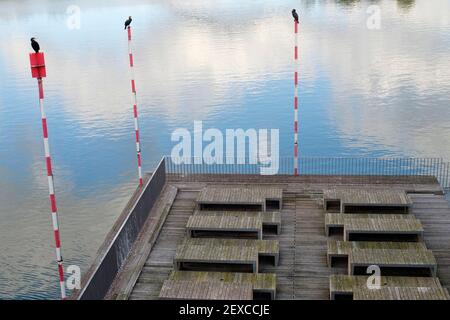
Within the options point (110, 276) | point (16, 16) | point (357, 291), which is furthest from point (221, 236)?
point (16, 16)

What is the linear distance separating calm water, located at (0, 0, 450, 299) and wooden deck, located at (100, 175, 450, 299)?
242 inches

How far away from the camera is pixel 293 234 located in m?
22.7

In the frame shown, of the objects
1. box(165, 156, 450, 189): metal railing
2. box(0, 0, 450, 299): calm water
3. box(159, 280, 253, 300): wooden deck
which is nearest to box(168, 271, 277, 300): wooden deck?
box(159, 280, 253, 300): wooden deck

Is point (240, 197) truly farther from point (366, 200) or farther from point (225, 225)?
point (366, 200)

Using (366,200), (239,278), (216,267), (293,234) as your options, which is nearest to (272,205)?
(293,234)

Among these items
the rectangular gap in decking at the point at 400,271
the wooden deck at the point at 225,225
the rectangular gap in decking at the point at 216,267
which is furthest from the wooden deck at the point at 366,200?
the rectangular gap in decking at the point at 216,267

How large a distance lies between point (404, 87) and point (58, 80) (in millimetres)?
37595

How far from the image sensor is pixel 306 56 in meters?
66.1

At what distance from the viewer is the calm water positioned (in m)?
34.2

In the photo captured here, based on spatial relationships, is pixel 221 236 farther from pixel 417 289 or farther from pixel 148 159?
pixel 148 159

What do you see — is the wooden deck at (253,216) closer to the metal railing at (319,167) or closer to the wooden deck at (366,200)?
the wooden deck at (366,200)

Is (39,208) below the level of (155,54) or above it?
below

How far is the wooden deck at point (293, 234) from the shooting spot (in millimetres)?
19125

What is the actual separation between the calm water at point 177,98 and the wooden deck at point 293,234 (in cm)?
A: 614
